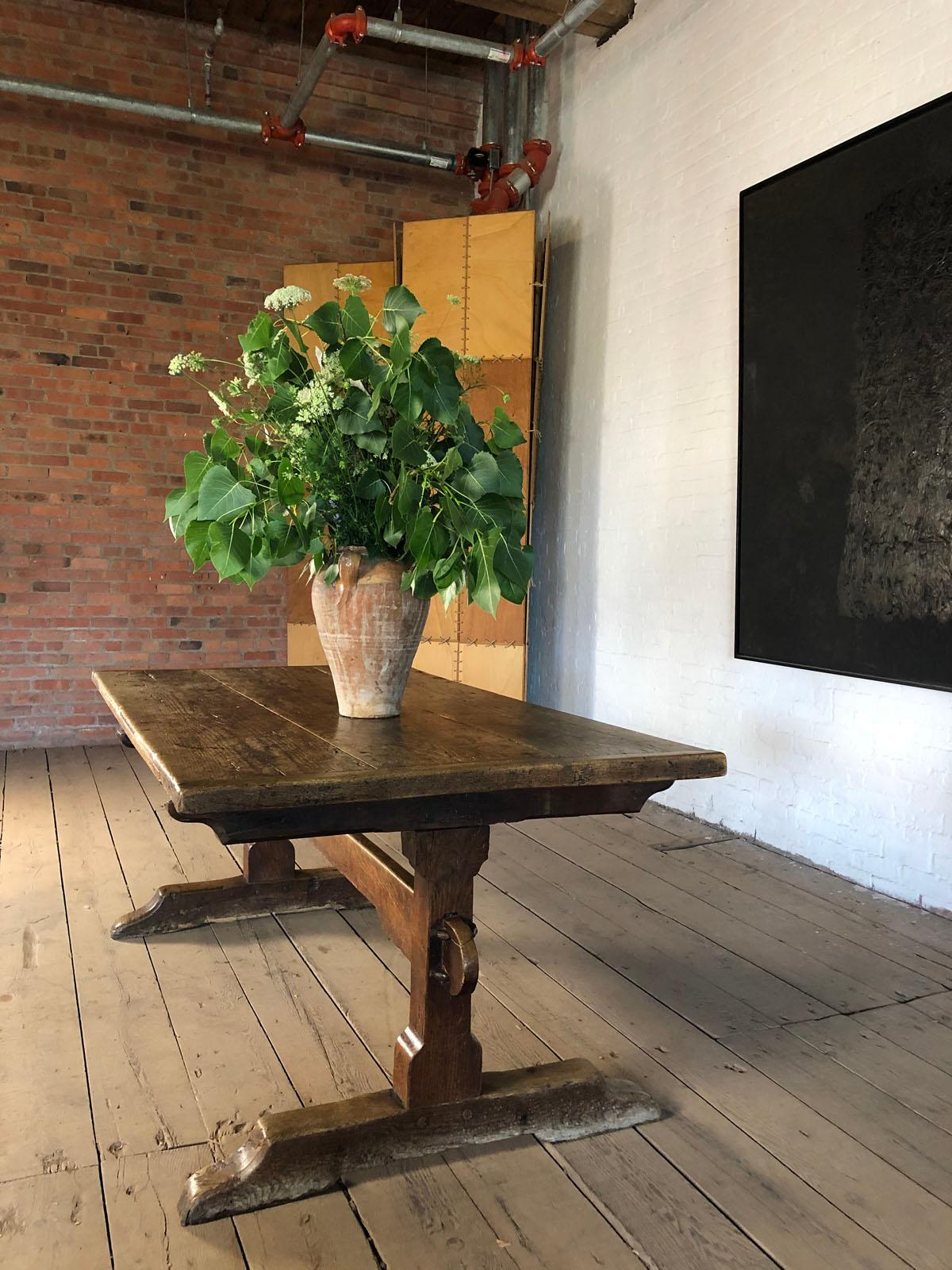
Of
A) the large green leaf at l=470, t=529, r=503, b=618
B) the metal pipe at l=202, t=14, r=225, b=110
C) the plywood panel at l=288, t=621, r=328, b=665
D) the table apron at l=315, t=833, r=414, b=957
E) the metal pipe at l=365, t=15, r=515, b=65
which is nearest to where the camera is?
the large green leaf at l=470, t=529, r=503, b=618

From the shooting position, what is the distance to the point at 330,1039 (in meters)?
2.20

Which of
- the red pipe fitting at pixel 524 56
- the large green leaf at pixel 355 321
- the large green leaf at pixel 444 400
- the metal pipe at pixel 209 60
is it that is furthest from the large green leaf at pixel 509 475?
the metal pipe at pixel 209 60

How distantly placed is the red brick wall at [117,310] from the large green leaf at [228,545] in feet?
12.9

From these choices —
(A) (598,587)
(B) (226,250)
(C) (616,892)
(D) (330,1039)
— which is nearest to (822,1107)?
(D) (330,1039)

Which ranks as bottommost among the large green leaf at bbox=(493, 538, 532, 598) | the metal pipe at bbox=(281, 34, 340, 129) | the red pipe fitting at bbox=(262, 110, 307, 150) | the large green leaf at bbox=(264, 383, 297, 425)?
the large green leaf at bbox=(493, 538, 532, 598)

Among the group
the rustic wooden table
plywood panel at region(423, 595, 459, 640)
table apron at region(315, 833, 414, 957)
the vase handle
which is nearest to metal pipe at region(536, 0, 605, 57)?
plywood panel at region(423, 595, 459, 640)

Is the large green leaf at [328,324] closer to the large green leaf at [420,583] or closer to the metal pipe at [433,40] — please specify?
the large green leaf at [420,583]

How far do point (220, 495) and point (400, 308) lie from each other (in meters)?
0.49

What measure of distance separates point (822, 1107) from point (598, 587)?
321 centimetres

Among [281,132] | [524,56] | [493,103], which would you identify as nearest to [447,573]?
[524,56]

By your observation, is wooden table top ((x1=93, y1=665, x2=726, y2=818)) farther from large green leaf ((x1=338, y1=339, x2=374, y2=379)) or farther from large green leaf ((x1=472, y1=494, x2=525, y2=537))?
large green leaf ((x1=338, y1=339, x2=374, y2=379))

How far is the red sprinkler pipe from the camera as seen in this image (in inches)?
212

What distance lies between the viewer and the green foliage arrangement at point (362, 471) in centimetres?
188

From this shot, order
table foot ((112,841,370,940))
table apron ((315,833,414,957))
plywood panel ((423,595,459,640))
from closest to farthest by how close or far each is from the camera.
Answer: table apron ((315,833,414,957)), table foot ((112,841,370,940)), plywood panel ((423,595,459,640))
